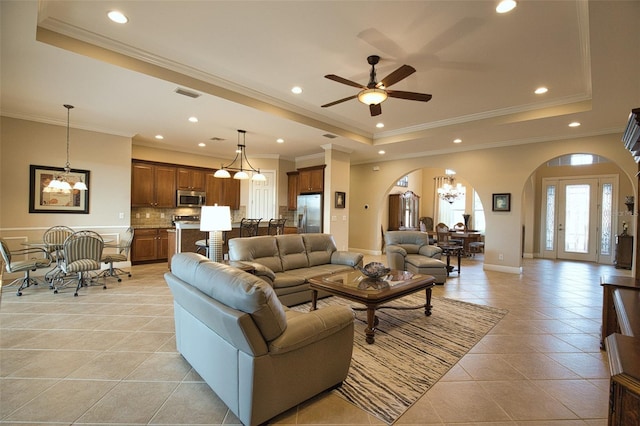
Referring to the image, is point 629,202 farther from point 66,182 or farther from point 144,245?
point 66,182

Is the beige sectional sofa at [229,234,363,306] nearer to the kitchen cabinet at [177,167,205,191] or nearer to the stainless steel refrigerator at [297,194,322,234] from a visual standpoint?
the stainless steel refrigerator at [297,194,322,234]

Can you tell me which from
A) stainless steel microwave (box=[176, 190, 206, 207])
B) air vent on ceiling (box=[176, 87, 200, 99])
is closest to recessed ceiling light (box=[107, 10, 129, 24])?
air vent on ceiling (box=[176, 87, 200, 99])

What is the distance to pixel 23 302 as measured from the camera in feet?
12.8

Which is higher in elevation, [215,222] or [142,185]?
[142,185]

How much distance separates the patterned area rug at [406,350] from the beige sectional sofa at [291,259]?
1.18 ft

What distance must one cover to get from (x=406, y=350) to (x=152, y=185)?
22.9 feet

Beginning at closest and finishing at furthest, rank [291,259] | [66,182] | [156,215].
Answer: [291,259], [66,182], [156,215]

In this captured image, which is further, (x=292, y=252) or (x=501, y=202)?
(x=501, y=202)

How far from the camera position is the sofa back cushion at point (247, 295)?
1604mm

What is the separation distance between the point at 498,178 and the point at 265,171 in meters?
6.10

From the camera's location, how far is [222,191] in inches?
334

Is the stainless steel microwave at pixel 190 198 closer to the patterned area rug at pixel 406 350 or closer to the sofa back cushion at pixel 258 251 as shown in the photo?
the sofa back cushion at pixel 258 251

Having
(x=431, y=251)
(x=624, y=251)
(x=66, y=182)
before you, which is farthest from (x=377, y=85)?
(x=624, y=251)

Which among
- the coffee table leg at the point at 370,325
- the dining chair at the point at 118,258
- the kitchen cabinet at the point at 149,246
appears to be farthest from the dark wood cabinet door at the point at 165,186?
the coffee table leg at the point at 370,325
